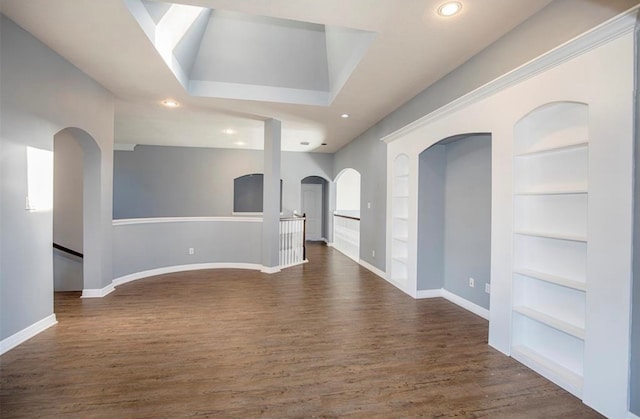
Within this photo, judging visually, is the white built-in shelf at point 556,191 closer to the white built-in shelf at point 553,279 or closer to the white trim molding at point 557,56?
the white built-in shelf at point 553,279

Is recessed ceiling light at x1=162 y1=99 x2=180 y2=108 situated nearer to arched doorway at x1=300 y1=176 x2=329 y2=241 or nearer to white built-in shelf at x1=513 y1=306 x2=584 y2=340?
white built-in shelf at x1=513 y1=306 x2=584 y2=340

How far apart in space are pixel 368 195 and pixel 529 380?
13.7 feet

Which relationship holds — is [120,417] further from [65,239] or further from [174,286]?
[65,239]

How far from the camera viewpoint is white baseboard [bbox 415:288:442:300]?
13.5 feet

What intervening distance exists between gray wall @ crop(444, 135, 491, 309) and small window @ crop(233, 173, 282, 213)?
24.2 feet

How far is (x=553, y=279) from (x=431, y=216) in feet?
6.38

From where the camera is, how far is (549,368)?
7.39 ft

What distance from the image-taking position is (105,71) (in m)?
3.44

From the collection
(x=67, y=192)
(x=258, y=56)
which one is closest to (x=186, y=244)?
(x=67, y=192)

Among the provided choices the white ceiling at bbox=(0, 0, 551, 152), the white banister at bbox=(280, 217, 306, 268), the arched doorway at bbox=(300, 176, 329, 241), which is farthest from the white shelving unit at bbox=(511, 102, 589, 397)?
the arched doorway at bbox=(300, 176, 329, 241)

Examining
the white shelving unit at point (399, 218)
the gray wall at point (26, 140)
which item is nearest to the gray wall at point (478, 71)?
the white shelving unit at point (399, 218)

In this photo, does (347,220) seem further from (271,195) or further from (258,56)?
(258,56)

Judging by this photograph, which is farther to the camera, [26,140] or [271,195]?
[271,195]

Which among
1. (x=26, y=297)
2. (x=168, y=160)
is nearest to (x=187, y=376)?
(x=26, y=297)
